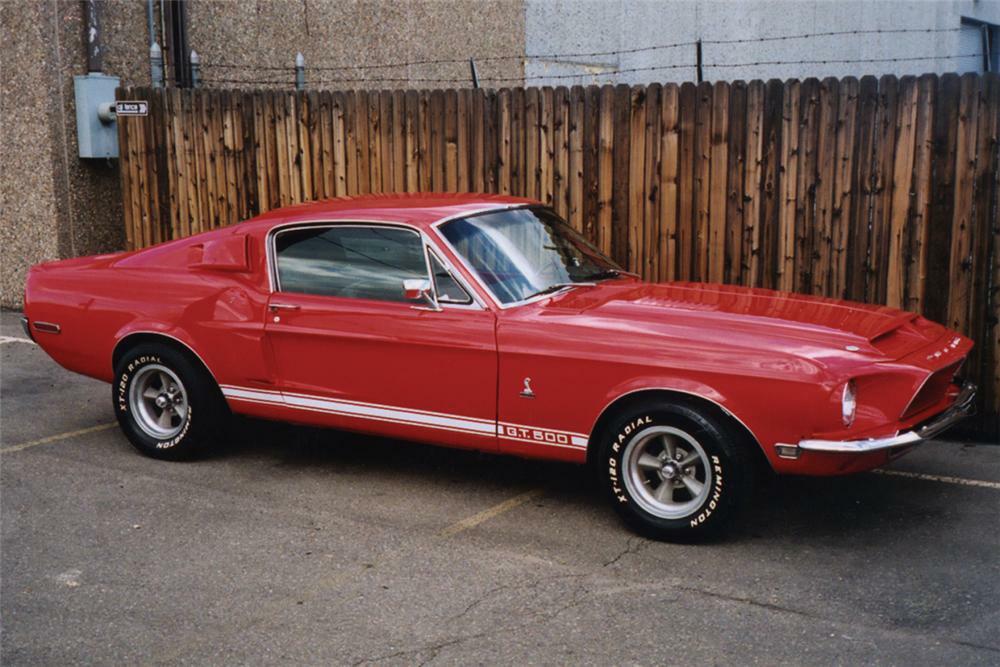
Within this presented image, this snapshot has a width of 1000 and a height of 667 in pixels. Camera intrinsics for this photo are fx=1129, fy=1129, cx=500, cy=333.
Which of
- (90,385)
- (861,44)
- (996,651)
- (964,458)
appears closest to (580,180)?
(964,458)

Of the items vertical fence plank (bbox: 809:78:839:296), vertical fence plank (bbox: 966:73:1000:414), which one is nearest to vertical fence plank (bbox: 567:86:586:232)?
vertical fence plank (bbox: 809:78:839:296)

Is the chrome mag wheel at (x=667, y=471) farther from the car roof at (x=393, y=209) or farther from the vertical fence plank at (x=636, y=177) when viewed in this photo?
the vertical fence plank at (x=636, y=177)

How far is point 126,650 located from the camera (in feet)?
13.9

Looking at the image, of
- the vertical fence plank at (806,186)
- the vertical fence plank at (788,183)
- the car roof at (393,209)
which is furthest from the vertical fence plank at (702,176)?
the car roof at (393,209)

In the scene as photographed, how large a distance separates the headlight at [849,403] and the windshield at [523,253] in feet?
5.66

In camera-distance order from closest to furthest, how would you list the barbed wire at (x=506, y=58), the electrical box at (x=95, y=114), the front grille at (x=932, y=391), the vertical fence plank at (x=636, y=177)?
the front grille at (x=932, y=391) < the vertical fence plank at (x=636, y=177) < the electrical box at (x=95, y=114) < the barbed wire at (x=506, y=58)

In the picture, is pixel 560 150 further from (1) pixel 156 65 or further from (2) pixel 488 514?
(1) pixel 156 65

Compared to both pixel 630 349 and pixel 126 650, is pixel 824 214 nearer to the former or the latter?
pixel 630 349

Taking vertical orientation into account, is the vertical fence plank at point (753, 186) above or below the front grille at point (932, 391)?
above

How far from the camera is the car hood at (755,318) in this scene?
5113 mm

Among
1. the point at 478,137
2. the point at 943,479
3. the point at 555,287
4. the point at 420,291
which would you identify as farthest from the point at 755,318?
the point at 478,137

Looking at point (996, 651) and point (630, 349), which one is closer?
point (996, 651)

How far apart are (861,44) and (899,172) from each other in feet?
38.9

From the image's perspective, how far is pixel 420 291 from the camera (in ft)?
18.8
